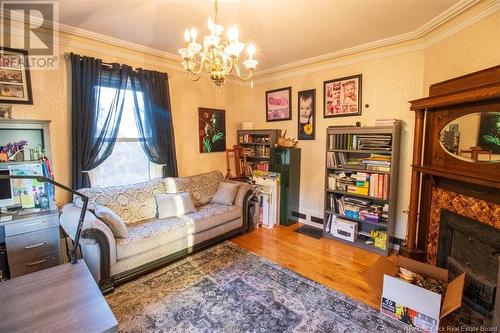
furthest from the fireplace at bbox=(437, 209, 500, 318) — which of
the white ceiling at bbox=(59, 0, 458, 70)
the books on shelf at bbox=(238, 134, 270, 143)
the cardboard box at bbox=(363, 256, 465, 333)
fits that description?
the books on shelf at bbox=(238, 134, 270, 143)

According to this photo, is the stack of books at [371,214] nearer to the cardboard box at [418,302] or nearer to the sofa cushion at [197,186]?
the cardboard box at [418,302]

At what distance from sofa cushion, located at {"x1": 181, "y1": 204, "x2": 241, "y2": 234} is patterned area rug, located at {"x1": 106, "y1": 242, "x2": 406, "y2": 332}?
1.66ft

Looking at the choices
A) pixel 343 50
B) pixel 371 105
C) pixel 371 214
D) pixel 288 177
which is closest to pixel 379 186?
pixel 371 214

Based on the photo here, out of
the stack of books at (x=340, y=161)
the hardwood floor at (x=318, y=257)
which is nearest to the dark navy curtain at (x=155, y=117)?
the hardwood floor at (x=318, y=257)

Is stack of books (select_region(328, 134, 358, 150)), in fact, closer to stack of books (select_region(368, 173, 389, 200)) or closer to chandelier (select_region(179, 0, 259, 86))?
stack of books (select_region(368, 173, 389, 200))

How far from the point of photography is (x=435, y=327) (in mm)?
1768

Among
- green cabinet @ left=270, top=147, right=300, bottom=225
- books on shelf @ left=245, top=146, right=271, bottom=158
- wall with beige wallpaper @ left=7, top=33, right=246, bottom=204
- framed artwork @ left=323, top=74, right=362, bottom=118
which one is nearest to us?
wall with beige wallpaper @ left=7, top=33, right=246, bottom=204

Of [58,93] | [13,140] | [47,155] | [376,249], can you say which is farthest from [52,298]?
[376,249]

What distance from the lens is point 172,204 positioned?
3117mm

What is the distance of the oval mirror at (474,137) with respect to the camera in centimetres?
189

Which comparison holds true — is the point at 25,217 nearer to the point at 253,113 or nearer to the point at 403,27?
the point at 253,113

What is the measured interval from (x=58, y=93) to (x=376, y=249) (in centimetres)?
426

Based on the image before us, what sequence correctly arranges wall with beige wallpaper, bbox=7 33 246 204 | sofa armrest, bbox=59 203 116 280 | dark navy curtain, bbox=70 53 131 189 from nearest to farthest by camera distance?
1. sofa armrest, bbox=59 203 116 280
2. wall with beige wallpaper, bbox=7 33 246 204
3. dark navy curtain, bbox=70 53 131 189

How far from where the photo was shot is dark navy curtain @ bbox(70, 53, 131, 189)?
2705 millimetres
